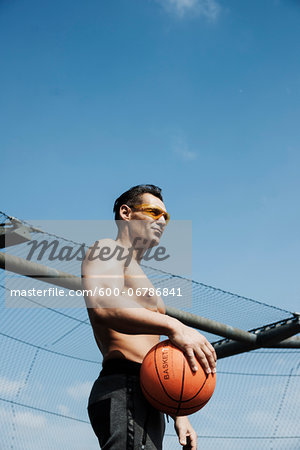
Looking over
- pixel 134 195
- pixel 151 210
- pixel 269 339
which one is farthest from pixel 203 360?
pixel 269 339

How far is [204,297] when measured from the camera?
6.59 m

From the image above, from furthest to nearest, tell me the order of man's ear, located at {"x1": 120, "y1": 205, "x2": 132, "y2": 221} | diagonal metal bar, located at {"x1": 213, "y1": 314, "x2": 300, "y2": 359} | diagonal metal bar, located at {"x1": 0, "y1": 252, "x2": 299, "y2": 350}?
diagonal metal bar, located at {"x1": 213, "y1": 314, "x2": 300, "y2": 359}, diagonal metal bar, located at {"x1": 0, "y1": 252, "x2": 299, "y2": 350}, man's ear, located at {"x1": 120, "y1": 205, "x2": 132, "y2": 221}

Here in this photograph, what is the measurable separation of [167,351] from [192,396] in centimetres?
24

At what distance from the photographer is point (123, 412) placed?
2037mm

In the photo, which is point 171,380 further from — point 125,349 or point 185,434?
point 185,434

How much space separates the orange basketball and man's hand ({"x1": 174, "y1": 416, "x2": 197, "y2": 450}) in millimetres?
275

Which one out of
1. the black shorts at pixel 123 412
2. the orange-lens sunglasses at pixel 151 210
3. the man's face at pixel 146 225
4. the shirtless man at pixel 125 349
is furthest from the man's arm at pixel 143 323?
the orange-lens sunglasses at pixel 151 210

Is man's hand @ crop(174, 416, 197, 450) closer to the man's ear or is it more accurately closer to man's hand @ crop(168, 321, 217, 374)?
man's hand @ crop(168, 321, 217, 374)

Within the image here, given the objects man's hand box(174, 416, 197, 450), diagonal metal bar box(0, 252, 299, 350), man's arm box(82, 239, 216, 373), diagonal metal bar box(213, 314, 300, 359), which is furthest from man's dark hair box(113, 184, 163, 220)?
diagonal metal bar box(213, 314, 300, 359)

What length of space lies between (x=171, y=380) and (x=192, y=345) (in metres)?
0.20

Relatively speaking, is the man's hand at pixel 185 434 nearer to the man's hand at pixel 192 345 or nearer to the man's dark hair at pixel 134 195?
the man's hand at pixel 192 345

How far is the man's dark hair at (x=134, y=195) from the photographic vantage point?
281 centimetres

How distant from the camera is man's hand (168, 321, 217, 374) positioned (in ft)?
6.66

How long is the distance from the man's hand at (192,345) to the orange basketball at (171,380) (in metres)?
0.04
